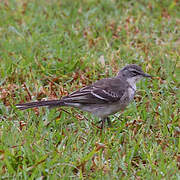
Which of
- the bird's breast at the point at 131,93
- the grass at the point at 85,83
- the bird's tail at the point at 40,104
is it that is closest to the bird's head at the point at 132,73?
the bird's breast at the point at 131,93

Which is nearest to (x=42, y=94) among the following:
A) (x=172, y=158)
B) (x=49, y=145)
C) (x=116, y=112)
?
(x=116, y=112)

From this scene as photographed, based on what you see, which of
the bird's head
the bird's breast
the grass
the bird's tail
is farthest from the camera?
the bird's head

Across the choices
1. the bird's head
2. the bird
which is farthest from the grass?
the bird's head

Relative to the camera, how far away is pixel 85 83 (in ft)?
28.0

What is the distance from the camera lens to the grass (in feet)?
18.8

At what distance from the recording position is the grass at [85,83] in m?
5.73

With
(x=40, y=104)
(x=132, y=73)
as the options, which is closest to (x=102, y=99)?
(x=132, y=73)

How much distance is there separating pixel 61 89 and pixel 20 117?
103cm

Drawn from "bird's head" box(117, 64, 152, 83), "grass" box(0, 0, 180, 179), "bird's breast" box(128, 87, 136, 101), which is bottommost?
"grass" box(0, 0, 180, 179)

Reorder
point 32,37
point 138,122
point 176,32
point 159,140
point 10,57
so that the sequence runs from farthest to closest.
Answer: point 176,32 < point 32,37 < point 10,57 < point 138,122 < point 159,140

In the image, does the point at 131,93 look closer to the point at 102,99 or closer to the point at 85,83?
the point at 102,99

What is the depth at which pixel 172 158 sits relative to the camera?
6047 millimetres

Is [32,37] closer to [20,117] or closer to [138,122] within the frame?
[20,117]

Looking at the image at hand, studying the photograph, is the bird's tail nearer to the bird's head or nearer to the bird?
the bird
